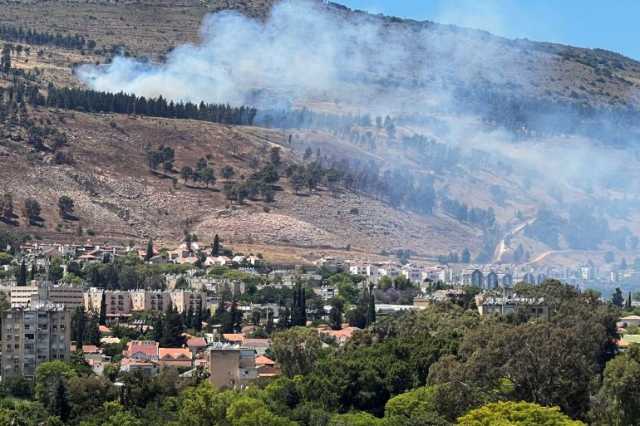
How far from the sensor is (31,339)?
9450 cm

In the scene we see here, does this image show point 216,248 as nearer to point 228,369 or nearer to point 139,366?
point 139,366

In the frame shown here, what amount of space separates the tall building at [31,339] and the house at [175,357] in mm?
6202

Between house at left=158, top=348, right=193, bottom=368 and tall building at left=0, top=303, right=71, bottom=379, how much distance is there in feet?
20.3

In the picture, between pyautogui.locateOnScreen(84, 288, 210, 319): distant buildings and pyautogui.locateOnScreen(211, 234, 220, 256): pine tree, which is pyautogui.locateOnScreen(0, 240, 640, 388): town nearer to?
pyautogui.locateOnScreen(84, 288, 210, 319): distant buildings

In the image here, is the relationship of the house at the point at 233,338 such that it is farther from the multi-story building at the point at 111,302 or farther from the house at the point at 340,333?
the multi-story building at the point at 111,302

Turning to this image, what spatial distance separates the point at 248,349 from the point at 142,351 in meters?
6.23

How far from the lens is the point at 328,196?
188 meters

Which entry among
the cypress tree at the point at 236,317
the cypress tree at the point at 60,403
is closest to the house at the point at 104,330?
the cypress tree at the point at 236,317

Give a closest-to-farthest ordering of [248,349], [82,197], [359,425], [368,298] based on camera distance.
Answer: [359,425]
[248,349]
[368,298]
[82,197]

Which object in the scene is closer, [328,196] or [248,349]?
[248,349]

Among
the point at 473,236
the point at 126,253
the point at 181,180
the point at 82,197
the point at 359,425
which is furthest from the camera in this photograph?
the point at 473,236

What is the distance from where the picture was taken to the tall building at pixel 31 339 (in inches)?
3693

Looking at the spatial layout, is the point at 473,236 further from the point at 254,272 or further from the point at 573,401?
the point at 573,401

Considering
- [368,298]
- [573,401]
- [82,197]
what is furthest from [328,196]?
[573,401]
